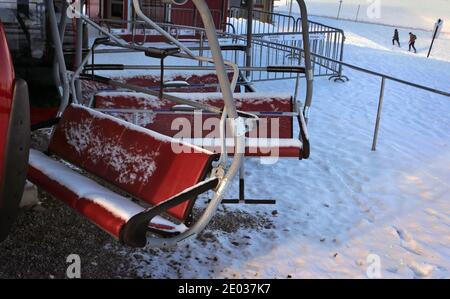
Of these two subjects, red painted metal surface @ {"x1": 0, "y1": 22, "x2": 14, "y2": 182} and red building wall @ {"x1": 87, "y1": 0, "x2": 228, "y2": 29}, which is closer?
red painted metal surface @ {"x1": 0, "y1": 22, "x2": 14, "y2": 182}

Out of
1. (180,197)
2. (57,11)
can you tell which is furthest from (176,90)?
(180,197)

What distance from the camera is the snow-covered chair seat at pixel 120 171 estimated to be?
9.48ft

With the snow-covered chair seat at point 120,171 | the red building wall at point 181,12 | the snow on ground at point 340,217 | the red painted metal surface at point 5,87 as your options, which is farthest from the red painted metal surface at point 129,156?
the red building wall at point 181,12

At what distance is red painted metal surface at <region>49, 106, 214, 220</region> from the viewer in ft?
10.3

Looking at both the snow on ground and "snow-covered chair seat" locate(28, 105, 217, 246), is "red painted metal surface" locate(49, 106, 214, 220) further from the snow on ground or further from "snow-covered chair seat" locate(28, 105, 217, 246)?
the snow on ground

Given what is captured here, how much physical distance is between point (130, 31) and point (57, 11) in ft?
33.5

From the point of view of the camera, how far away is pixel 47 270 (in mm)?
3258

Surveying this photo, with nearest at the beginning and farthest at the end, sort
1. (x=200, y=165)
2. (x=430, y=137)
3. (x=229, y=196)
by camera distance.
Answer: (x=200, y=165)
(x=229, y=196)
(x=430, y=137)

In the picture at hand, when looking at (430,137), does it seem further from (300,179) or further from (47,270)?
(47,270)

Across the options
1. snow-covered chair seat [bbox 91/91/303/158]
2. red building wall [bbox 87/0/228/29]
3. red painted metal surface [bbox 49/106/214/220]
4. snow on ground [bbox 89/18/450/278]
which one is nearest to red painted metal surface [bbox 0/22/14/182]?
red painted metal surface [bbox 49/106/214/220]

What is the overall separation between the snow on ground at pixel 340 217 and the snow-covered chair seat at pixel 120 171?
0.50 metres

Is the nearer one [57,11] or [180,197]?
[180,197]

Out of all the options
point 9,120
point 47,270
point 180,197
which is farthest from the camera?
point 47,270

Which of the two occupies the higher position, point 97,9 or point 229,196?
point 97,9
